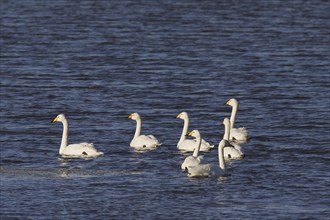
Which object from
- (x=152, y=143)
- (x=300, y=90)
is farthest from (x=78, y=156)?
(x=300, y=90)

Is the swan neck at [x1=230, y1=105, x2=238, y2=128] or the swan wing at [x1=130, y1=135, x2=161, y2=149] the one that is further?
the swan neck at [x1=230, y1=105, x2=238, y2=128]

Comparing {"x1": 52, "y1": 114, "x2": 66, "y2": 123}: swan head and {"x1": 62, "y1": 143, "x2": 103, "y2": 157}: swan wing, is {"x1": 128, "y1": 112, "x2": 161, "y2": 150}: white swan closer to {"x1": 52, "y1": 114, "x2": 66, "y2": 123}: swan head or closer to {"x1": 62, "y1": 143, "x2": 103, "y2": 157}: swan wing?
{"x1": 62, "y1": 143, "x2": 103, "y2": 157}: swan wing

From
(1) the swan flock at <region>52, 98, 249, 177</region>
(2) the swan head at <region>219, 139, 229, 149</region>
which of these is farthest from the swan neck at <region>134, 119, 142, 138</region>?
(2) the swan head at <region>219, 139, 229, 149</region>

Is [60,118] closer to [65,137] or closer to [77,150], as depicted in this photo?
[65,137]

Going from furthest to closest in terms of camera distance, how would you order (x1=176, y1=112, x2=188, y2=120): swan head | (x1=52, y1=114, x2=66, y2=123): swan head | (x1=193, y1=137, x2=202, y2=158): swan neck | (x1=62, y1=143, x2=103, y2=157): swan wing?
(x1=176, y1=112, x2=188, y2=120): swan head, (x1=52, y1=114, x2=66, y2=123): swan head, (x1=62, y1=143, x2=103, y2=157): swan wing, (x1=193, y1=137, x2=202, y2=158): swan neck

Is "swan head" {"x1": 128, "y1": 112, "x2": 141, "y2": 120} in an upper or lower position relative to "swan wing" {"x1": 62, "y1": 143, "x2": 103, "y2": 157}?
upper

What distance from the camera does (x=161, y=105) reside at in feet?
117

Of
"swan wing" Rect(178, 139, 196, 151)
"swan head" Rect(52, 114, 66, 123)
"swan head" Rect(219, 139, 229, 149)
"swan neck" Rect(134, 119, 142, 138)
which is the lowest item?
"swan wing" Rect(178, 139, 196, 151)

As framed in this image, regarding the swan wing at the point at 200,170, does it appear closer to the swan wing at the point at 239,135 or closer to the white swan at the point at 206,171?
the white swan at the point at 206,171

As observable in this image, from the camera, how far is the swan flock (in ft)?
85.8

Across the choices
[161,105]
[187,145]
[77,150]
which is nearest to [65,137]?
[77,150]

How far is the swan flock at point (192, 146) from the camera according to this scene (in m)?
26.1

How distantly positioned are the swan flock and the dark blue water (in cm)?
26

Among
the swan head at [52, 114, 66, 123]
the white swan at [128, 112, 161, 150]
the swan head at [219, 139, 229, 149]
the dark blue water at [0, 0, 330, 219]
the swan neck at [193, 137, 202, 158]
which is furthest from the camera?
the swan head at [52, 114, 66, 123]
